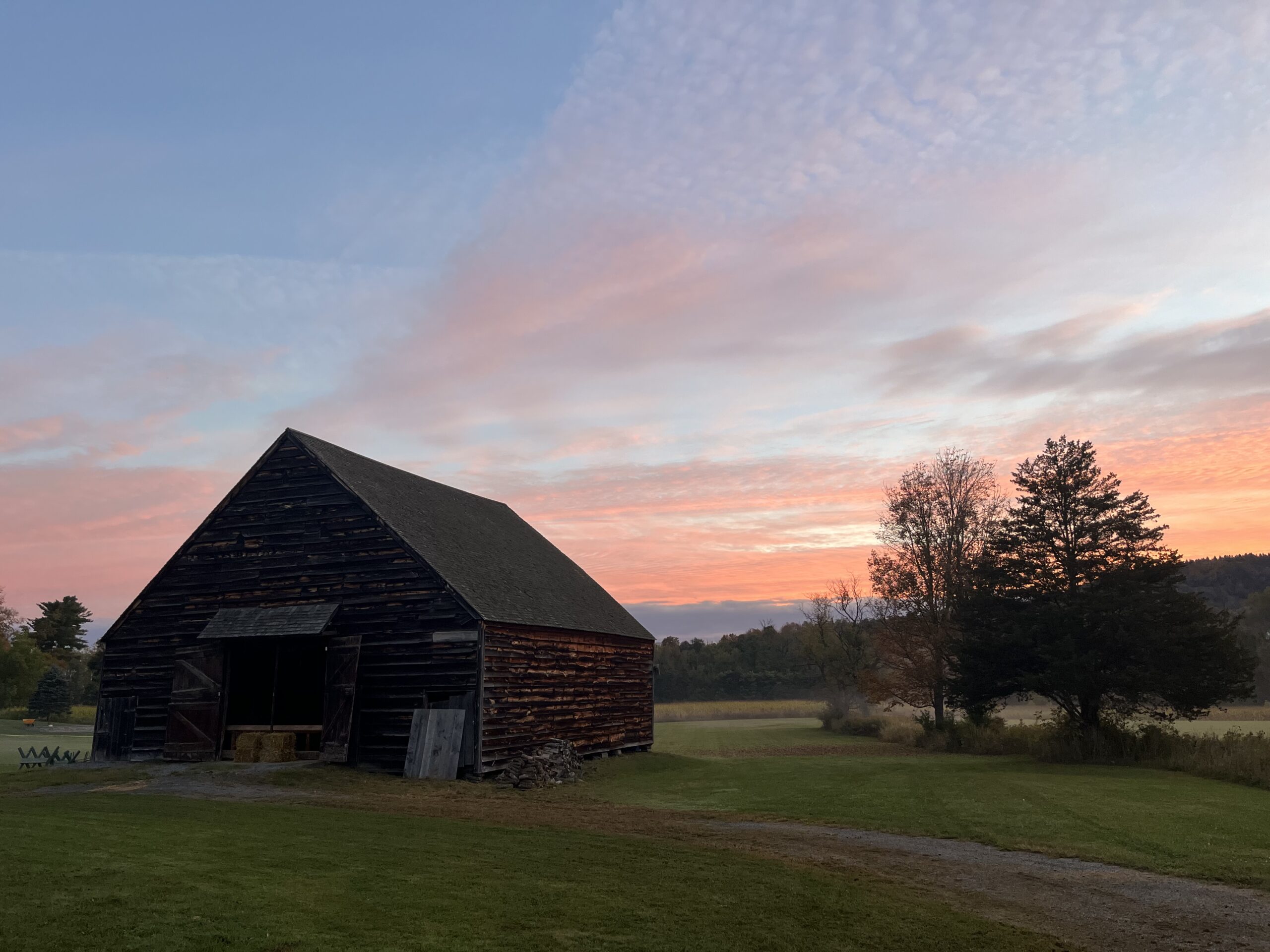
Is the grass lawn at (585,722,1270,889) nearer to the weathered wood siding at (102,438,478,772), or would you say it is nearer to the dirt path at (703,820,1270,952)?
the dirt path at (703,820,1270,952)

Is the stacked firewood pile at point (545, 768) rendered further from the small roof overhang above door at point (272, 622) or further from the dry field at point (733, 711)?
the dry field at point (733, 711)

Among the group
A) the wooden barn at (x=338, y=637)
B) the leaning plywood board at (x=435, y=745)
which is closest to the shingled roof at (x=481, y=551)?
the wooden barn at (x=338, y=637)

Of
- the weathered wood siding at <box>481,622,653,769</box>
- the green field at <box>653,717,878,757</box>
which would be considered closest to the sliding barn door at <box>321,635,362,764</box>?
the weathered wood siding at <box>481,622,653,769</box>

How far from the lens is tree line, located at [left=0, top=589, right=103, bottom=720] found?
209 feet

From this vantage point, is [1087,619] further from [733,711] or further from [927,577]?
[733,711]

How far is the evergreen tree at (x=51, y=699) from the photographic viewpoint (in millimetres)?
63000

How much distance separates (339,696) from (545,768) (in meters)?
5.98

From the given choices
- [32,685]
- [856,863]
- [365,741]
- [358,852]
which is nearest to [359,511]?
[365,741]

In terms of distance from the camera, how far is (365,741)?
82.5ft

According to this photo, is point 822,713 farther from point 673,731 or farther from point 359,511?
point 359,511

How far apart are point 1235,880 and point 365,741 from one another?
20.3 m

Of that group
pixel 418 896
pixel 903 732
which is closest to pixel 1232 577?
pixel 903 732

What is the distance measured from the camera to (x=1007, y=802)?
19.6 m

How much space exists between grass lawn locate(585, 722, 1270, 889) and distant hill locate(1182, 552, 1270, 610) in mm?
117970
